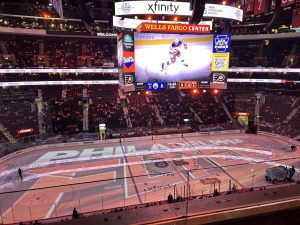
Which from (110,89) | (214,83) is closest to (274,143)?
(214,83)

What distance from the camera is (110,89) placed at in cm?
3150

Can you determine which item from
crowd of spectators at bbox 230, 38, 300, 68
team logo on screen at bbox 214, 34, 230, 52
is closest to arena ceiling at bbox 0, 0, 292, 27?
crowd of spectators at bbox 230, 38, 300, 68

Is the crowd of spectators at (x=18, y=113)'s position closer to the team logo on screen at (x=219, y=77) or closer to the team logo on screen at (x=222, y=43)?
the team logo on screen at (x=219, y=77)

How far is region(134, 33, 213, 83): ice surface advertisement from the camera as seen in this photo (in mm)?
14961

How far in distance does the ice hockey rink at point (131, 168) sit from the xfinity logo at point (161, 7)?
9.80 meters

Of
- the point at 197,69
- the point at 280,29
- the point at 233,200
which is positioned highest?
the point at 280,29

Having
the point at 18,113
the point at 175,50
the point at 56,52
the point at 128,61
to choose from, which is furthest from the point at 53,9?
the point at 175,50

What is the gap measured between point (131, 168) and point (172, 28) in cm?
967

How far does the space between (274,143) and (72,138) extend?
18681 millimetres

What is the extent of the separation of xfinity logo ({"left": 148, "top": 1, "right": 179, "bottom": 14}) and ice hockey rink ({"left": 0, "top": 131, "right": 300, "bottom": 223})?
9796 millimetres

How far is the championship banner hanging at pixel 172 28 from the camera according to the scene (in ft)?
46.6

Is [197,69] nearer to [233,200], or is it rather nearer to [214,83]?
[214,83]

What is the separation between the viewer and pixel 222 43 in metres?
15.8

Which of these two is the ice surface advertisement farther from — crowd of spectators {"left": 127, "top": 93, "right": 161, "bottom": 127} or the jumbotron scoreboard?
crowd of spectators {"left": 127, "top": 93, "right": 161, "bottom": 127}
